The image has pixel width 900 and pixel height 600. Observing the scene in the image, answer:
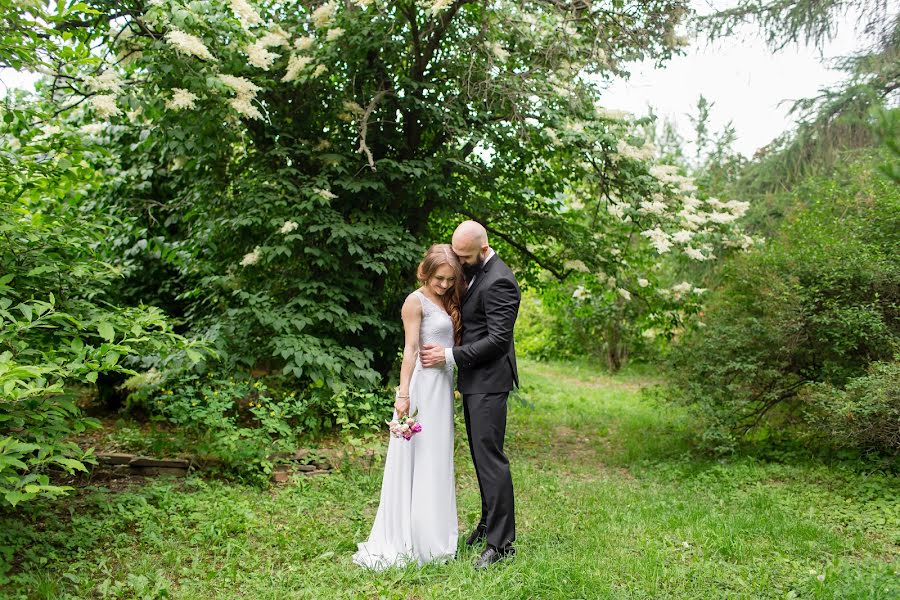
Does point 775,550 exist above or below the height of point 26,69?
below

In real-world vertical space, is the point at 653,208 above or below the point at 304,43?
below

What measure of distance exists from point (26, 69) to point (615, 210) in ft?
17.4

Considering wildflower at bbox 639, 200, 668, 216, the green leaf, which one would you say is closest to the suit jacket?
the green leaf

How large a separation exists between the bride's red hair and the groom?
0.20 ft

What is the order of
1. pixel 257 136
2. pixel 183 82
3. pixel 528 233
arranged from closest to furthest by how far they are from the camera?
pixel 183 82, pixel 257 136, pixel 528 233

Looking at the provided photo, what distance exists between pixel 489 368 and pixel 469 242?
716 mm

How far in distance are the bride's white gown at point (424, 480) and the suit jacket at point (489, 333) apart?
6.0 inches

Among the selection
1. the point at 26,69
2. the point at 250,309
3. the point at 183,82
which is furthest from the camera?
the point at 250,309

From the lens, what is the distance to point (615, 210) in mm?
6957

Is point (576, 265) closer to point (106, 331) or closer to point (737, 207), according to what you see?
point (737, 207)

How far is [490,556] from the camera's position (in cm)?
359

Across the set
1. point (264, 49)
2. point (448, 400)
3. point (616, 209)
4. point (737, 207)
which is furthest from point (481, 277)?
point (737, 207)

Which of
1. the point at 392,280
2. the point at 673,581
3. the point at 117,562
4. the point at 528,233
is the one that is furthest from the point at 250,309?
the point at 673,581

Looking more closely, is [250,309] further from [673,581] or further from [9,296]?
[673,581]
